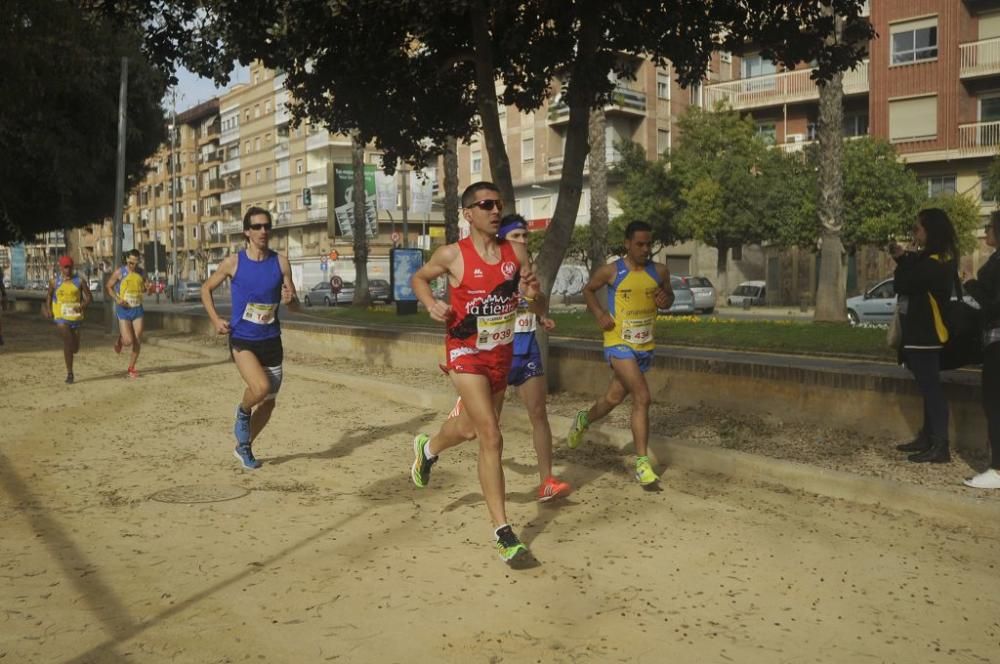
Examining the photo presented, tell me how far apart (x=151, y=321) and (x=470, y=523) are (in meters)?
24.1

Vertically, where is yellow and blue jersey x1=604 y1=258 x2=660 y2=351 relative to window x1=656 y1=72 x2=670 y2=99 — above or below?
below

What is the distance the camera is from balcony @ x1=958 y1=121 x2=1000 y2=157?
38.5 metres

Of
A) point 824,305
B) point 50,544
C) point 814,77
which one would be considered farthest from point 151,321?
point 50,544

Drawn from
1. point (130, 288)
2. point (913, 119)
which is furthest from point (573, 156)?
point (913, 119)

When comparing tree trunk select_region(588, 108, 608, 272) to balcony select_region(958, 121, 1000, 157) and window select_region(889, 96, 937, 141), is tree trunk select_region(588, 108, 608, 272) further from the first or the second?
window select_region(889, 96, 937, 141)

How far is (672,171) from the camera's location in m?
44.9

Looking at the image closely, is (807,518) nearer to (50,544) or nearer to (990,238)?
(990,238)

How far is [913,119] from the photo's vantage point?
40906mm

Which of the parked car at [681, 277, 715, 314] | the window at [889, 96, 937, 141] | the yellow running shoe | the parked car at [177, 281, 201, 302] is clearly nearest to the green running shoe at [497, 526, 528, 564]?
the yellow running shoe

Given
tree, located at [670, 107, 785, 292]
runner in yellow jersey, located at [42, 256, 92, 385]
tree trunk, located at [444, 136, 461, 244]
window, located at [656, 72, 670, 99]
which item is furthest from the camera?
window, located at [656, 72, 670, 99]

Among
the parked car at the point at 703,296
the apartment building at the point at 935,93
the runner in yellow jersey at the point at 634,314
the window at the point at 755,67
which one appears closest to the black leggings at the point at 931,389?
the runner in yellow jersey at the point at 634,314

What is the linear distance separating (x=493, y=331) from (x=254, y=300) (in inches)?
121

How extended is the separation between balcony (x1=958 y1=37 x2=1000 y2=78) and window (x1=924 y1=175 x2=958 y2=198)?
4.05 metres

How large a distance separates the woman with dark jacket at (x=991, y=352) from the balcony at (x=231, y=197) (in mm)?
91852
